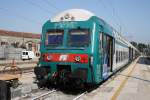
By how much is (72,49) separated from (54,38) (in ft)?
3.62

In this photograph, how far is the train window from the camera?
12333mm

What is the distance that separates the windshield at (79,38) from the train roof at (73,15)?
0.53m

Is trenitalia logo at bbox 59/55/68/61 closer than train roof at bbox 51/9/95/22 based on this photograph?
Yes

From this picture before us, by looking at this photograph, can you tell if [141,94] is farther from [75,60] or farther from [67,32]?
[67,32]

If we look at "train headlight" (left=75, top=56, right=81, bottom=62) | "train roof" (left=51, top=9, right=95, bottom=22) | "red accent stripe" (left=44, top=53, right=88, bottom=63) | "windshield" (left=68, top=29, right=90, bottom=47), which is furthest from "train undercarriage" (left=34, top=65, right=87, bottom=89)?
"train roof" (left=51, top=9, right=95, bottom=22)

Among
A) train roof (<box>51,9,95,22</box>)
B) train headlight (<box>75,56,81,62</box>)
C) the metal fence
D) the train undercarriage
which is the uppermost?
train roof (<box>51,9,95,22</box>)

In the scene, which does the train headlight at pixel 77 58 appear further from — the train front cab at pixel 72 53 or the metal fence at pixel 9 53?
the metal fence at pixel 9 53

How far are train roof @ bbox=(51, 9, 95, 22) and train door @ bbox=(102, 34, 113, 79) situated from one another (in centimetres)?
141

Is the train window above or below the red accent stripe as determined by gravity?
above

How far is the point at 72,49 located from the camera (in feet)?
38.9

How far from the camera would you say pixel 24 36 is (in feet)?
255

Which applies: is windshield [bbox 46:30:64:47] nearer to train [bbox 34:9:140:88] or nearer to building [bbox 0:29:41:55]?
train [bbox 34:9:140:88]

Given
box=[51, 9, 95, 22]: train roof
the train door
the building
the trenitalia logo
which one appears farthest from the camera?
the building

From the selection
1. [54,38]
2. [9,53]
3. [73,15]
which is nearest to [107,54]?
[73,15]
